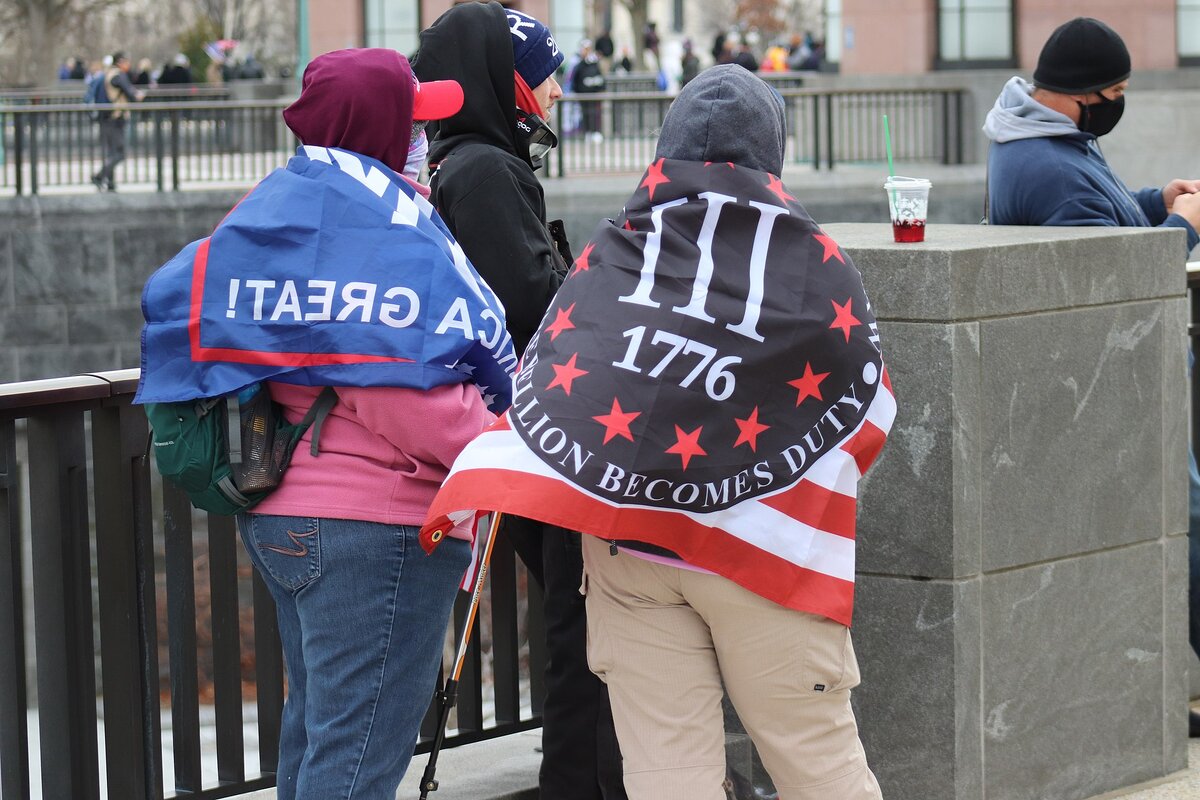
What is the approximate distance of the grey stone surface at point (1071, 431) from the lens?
4.14m

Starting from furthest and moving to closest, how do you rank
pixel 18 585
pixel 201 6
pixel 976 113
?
pixel 201 6, pixel 976 113, pixel 18 585

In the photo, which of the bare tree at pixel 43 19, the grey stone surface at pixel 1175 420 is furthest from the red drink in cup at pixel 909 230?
the bare tree at pixel 43 19

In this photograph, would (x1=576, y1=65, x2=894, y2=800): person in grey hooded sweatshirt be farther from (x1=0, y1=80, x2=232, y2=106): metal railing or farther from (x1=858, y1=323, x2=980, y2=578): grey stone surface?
(x1=0, y1=80, x2=232, y2=106): metal railing

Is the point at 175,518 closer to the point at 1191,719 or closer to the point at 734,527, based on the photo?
the point at 734,527

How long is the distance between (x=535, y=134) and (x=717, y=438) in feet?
4.19

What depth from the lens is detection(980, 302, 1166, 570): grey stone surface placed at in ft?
13.6

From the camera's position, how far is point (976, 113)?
77.6ft

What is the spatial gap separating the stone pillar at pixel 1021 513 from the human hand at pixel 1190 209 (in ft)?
1.68

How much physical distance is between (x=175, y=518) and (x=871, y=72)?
2268 centimetres

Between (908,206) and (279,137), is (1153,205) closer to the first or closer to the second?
(908,206)

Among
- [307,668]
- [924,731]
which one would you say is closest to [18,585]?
[307,668]

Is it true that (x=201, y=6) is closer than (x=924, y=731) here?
No

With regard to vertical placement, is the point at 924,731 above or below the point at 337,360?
below

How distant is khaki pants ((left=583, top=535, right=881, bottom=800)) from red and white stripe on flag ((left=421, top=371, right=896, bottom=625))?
5 cm
